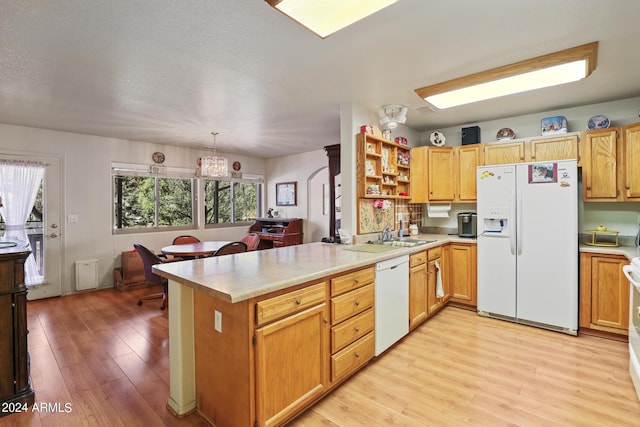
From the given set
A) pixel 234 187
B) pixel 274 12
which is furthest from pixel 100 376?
pixel 234 187

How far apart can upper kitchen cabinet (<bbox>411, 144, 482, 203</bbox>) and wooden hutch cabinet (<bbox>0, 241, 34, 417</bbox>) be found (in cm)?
396

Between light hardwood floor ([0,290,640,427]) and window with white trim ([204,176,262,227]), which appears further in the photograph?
window with white trim ([204,176,262,227])

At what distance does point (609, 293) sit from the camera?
2.93 metres

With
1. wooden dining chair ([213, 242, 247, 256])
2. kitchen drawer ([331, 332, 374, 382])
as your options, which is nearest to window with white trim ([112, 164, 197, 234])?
wooden dining chair ([213, 242, 247, 256])

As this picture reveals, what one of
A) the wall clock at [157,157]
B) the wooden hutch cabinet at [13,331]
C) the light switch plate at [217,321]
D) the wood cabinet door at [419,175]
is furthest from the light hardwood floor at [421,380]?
the wall clock at [157,157]

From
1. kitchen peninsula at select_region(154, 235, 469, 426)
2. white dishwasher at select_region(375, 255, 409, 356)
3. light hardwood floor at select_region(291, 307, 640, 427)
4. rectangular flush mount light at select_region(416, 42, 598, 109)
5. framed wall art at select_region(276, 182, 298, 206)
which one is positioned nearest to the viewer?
kitchen peninsula at select_region(154, 235, 469, 426)

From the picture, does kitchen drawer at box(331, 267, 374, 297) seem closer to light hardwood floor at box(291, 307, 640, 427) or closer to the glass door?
light hardwood floor at box(291, 307, 640, 427)

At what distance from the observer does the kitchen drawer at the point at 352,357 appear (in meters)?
2.12

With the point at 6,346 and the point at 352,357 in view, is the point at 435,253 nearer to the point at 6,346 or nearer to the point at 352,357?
the point at 352,357

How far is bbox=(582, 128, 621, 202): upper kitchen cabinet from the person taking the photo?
10.3 ft

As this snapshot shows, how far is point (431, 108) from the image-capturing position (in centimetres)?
349

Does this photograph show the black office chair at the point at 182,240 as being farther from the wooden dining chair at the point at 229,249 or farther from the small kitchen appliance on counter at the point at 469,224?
the small kitchen appliance on counter at the point at 469,224

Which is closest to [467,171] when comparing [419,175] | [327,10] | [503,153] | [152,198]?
[503,153]

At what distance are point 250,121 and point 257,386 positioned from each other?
321cm
